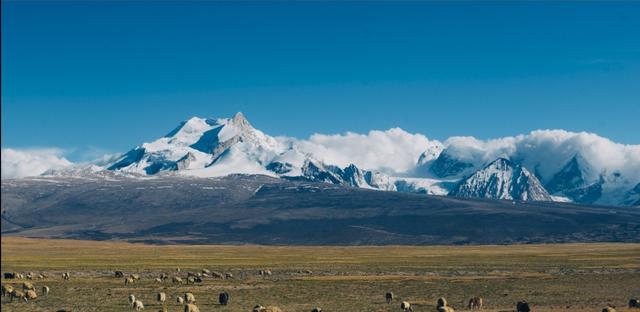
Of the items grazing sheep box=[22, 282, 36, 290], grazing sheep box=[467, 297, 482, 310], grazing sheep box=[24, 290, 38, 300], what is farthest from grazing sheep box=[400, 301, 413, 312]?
grazing sheep box=[22, 282, 36, 290]

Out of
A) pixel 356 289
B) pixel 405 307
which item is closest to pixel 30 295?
pixel 356 289

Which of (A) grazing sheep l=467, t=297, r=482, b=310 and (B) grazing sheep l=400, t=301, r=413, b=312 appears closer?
(B) grazing sheep l=400, t=301, r=413, b=312

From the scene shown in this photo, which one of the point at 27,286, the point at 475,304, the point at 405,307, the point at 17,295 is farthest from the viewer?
the point at 27,286

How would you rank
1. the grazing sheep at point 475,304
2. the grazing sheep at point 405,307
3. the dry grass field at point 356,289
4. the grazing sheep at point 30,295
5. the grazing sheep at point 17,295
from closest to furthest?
the grazing sheep at point 405,307 → the grazing sheep at point 475,304 → the dry grass field at point 356,289 → the grazing sheep at point 17,295 → the grazing sheep at point 30,295

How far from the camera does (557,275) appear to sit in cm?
9231

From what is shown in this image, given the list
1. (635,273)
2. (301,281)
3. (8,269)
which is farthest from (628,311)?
(8,269)

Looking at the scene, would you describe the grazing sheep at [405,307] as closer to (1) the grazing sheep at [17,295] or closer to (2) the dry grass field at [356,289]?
(2) the dry grass field at [356,289]

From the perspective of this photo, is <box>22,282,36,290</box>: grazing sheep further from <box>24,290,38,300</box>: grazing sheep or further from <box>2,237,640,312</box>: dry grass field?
<box>24,290,38,300</box>: grazing sheep

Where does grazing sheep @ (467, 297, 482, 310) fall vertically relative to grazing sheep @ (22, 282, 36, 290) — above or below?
above

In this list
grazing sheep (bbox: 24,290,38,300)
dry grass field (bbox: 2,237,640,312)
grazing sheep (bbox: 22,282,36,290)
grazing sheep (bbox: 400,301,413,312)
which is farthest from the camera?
grazing sheep (bbox: 22,282,36,290)

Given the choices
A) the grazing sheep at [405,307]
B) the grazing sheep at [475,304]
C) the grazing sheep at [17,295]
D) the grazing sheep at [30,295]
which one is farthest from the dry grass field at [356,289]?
the grazing sheep at [17,295]

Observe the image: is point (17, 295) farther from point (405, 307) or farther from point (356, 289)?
point (405, 307)

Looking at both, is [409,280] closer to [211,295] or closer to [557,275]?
[557,275]

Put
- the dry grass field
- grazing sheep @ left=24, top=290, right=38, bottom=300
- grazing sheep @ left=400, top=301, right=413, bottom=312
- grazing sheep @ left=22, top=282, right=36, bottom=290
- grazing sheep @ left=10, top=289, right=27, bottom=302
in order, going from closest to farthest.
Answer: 1. grazing sheep @ left=400, top=301, right=413, bottom=312
2. the dry grass field
3. grazing sheep @ left=10, top=289, right=27, bottom=302
4. grazing sheep @ left=24, top=290, right=38, bottom=300
5. grazing sheep @ left=22, top=282, right=36, bottom=290
